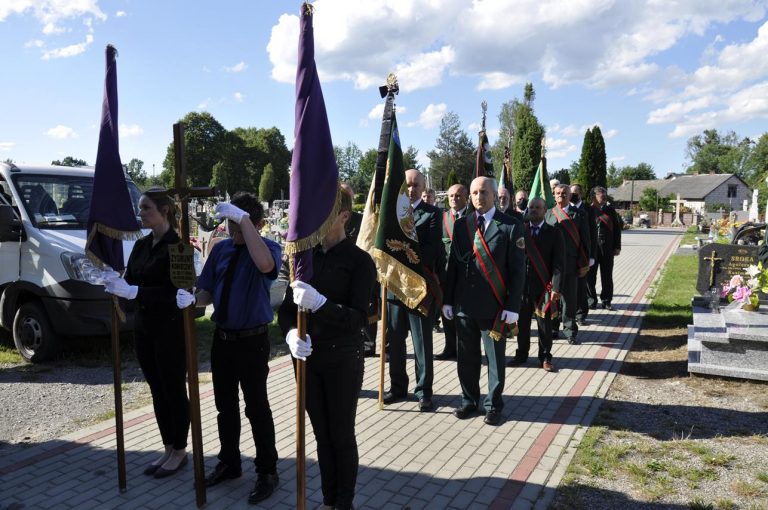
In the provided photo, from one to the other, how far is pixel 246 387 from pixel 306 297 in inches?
45.3

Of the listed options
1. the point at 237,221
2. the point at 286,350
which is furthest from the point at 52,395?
the point at 237,221

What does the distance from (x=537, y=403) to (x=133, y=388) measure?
174 inches

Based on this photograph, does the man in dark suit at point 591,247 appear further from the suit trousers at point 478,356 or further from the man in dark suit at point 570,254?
the suit trousers at point 478,356

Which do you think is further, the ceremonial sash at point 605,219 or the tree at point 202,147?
the tree at point 202,147

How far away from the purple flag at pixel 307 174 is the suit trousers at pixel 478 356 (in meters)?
2.39

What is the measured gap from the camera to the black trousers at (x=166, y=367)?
150 inches

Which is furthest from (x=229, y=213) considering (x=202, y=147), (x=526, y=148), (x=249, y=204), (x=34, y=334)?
(x=202, y=147)

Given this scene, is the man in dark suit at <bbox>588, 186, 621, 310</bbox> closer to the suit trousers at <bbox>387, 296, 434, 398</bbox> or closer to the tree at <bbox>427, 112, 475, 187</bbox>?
the suit trousers at <bbox>387, 296, 434, 398</bbox>

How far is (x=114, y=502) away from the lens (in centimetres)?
370

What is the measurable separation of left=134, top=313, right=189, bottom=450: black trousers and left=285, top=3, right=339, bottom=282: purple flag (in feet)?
4.43

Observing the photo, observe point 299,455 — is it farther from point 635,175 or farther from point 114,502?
point 635,175

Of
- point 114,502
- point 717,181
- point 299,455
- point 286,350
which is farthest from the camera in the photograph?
point 717,181

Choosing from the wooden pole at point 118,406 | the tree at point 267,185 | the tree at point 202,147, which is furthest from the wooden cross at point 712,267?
the tree at point 202,147

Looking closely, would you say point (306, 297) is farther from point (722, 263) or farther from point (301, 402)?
point (722, 263)
